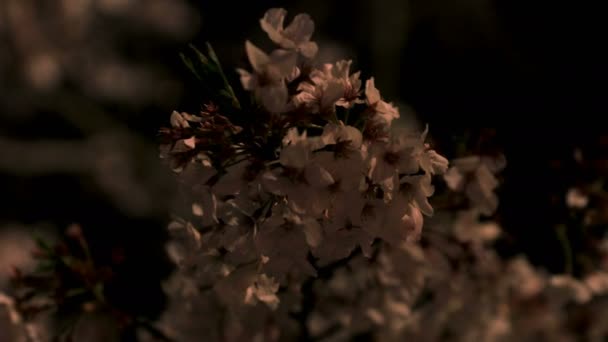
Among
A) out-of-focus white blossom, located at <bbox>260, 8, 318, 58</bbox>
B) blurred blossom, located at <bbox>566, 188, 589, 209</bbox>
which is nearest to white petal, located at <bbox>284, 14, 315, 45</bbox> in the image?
out-of-focus white blossom, located at <bbox>260, 8, 318, 58</bbox>

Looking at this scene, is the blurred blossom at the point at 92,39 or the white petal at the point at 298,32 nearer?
the white petal at the point at 298,32

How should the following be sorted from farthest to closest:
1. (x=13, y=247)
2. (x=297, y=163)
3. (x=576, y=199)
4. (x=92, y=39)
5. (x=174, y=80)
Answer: (x=174, y=80)
(x=92, y=39)
(x=13, y=247)
(x=576, y=199)
(x=297, y=163)

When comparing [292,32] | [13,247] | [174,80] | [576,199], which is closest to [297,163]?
[292,32]

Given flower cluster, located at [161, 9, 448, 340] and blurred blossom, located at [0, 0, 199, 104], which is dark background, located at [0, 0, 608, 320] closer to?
blurred blossom, located at [0, 0, 199, 104]

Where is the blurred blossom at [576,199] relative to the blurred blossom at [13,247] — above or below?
above

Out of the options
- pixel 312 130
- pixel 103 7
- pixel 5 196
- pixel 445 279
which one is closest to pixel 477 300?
pixel 445 279

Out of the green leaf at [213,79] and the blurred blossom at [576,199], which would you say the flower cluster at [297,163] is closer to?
the green leaf at [213,79]

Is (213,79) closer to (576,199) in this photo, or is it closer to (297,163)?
(297,163)

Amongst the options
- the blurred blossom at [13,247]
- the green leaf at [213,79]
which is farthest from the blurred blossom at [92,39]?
the green leaf at [213,79]

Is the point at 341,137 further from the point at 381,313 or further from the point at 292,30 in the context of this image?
the point at 381,313
